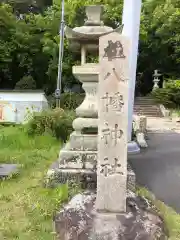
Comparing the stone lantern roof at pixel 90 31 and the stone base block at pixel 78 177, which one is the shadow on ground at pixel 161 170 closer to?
the stone base block at pixel 78 177

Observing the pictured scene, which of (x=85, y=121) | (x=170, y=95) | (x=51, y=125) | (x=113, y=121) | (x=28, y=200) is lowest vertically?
(x=170, y=95)

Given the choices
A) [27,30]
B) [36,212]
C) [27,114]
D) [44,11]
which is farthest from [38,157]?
[44,11]

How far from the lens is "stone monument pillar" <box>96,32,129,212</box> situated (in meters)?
4.16

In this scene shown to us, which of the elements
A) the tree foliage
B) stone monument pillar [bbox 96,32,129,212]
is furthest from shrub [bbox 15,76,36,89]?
stone monument pillar [bbox 96,32,129,212]

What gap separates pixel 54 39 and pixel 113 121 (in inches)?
729

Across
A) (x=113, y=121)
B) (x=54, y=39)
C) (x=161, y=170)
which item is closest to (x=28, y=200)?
(x=113, y=121)

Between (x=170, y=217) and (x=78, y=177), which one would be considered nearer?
(x=170, y=217)

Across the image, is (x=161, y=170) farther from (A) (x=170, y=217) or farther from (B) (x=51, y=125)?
(B) (x=51, y=125)

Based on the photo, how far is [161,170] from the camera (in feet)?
24.3

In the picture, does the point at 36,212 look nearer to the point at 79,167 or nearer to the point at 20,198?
the point at 20,198

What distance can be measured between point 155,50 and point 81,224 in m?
22.7

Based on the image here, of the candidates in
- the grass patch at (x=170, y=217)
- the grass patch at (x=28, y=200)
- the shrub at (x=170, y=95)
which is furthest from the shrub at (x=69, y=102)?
the grass patch at (x=170, y=217)

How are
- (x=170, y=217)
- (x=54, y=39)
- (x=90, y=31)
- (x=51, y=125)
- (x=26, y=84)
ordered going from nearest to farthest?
(x=170, y=217)
(x=90, y=31)
(x=51, y=125)
(x=54, y=39)
(x=26, y=84)

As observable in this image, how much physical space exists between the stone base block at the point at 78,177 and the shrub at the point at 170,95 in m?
18.3
